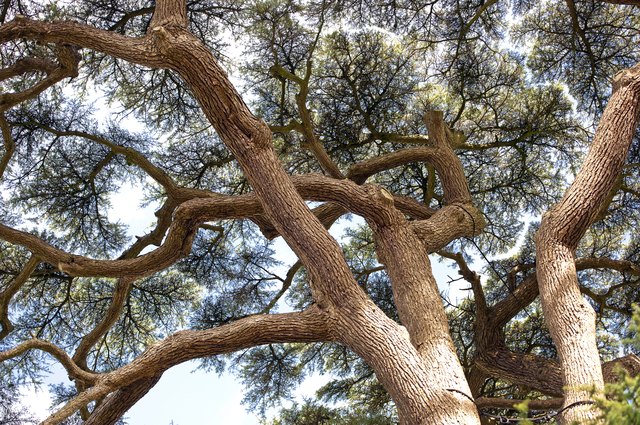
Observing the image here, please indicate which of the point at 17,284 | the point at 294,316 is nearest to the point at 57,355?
the point at 294,316

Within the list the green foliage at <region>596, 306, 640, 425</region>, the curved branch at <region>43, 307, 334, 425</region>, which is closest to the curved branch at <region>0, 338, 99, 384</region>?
the curved branch at <region>43, 307, 334, 425</region>

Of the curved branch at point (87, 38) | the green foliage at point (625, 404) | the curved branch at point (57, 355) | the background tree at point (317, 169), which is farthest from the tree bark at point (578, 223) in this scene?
the curved branch at point (57, 355)

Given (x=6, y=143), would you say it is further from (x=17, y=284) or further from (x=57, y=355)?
(x=57, y=355)

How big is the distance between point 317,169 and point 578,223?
3.30 metres

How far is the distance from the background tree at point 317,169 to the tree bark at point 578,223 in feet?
2.74

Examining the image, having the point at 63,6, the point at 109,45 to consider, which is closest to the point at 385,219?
the point at 109,45

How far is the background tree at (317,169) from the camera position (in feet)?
17.5

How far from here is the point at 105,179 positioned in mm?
6297

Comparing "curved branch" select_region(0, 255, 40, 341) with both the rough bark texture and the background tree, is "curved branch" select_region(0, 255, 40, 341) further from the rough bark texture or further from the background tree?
the rough bark texture

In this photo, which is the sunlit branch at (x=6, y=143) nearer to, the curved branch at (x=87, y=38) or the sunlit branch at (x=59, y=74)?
the sunlit branch at (x=59, y=74)

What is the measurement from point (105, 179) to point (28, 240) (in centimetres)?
169

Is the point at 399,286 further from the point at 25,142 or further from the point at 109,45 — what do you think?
the point at 25,142

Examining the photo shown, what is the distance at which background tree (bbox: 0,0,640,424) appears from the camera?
534cm

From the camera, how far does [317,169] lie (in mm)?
6949
